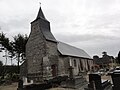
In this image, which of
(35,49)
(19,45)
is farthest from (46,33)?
(19,45)

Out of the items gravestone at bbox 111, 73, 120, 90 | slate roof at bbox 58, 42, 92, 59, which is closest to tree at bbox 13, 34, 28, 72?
slate roof at bbox 58, 42, 92, 59

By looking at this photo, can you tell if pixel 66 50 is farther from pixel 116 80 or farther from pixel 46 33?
pixel 116 80

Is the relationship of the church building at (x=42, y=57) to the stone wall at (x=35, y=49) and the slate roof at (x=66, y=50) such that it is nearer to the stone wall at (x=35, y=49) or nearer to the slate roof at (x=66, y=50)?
the stone wall at (x=35, y=49)

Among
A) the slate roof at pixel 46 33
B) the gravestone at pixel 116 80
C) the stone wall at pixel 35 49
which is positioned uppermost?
the slate roof at pixel 46 33

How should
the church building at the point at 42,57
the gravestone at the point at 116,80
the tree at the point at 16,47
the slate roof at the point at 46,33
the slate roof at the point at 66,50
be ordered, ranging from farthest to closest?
the tree at the point at 16,47 < the slate roof at the point at 66,50 < the slate roof at the point at 46,33 < the church building at the point at 42,57 < the gravestone at the point at 116,80

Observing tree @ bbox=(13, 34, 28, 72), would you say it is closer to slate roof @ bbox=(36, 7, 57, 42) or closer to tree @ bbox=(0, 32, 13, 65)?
tree @ bbox=(0, 32, 13, 65)

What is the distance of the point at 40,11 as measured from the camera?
25.7m

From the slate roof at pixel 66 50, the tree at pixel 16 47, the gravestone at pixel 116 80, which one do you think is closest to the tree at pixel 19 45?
the tree at pixel 16 47

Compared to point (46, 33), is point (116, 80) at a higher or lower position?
lower

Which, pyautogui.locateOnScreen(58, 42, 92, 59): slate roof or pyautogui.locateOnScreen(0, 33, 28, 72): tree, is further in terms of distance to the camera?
pyautogui.locateOnScreen(0, 33, 28, 72): tree

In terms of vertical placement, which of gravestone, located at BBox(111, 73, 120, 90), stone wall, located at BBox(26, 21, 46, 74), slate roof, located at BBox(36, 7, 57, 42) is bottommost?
gravestone, located at BBox(111, 73, 120, 90)

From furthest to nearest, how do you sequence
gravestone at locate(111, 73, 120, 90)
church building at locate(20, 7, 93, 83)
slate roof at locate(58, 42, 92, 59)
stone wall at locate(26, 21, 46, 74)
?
1. slate roof at locate(58, 42, 92, 59)
2. stone wall at locate(26, 21, 46, 74)
3. church building at locate(20, 7, 93, 83)
4. gravestone at locate(111, 73, 120, 90)

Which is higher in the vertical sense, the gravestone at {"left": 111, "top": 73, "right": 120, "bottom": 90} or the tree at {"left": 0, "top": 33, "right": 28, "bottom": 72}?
the tree at {"left": 0, "top": 33, "right": 28, "bottom": 72}

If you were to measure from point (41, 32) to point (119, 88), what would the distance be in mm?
19119
